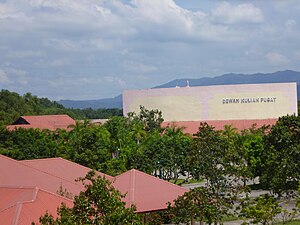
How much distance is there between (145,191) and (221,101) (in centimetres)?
3981

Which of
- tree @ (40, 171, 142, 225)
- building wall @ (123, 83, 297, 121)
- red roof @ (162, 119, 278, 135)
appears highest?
building wall @ (123, 83, 297, 121)

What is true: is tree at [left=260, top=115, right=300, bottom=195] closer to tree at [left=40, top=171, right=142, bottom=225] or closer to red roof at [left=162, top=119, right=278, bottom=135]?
tree at [left=40, top=171, right=142, bottom=225]

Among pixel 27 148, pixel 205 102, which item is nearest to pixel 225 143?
pixel 27 148

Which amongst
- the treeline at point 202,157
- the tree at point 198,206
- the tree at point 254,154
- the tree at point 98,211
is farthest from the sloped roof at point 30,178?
the tree at point 254,154

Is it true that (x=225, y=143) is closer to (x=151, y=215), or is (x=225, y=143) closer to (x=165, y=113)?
(x=151, y=215)

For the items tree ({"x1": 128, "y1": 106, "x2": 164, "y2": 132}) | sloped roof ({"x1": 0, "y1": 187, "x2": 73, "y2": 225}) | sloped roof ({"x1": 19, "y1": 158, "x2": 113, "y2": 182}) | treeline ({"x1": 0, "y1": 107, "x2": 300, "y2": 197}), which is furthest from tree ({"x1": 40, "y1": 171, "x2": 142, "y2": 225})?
tree ({"x1": 128, "y1": 106, "x2": 164, "y2": 132})

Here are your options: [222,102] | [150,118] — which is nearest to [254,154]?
[150,118]

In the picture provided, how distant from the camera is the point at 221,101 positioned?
6109cm

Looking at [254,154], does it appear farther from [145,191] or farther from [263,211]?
[263,211]

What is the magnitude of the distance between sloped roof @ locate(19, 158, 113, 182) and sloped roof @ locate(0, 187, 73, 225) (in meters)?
6.43

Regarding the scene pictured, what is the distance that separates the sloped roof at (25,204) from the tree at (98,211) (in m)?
4.32

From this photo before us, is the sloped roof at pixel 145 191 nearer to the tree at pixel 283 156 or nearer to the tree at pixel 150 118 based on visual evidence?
the tree at pixel 283 156

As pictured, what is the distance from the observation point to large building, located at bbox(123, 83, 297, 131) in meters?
60.1

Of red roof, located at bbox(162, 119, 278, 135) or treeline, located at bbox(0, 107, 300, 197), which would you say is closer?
treeline, located at bbox(0, 107, 300, 197)
